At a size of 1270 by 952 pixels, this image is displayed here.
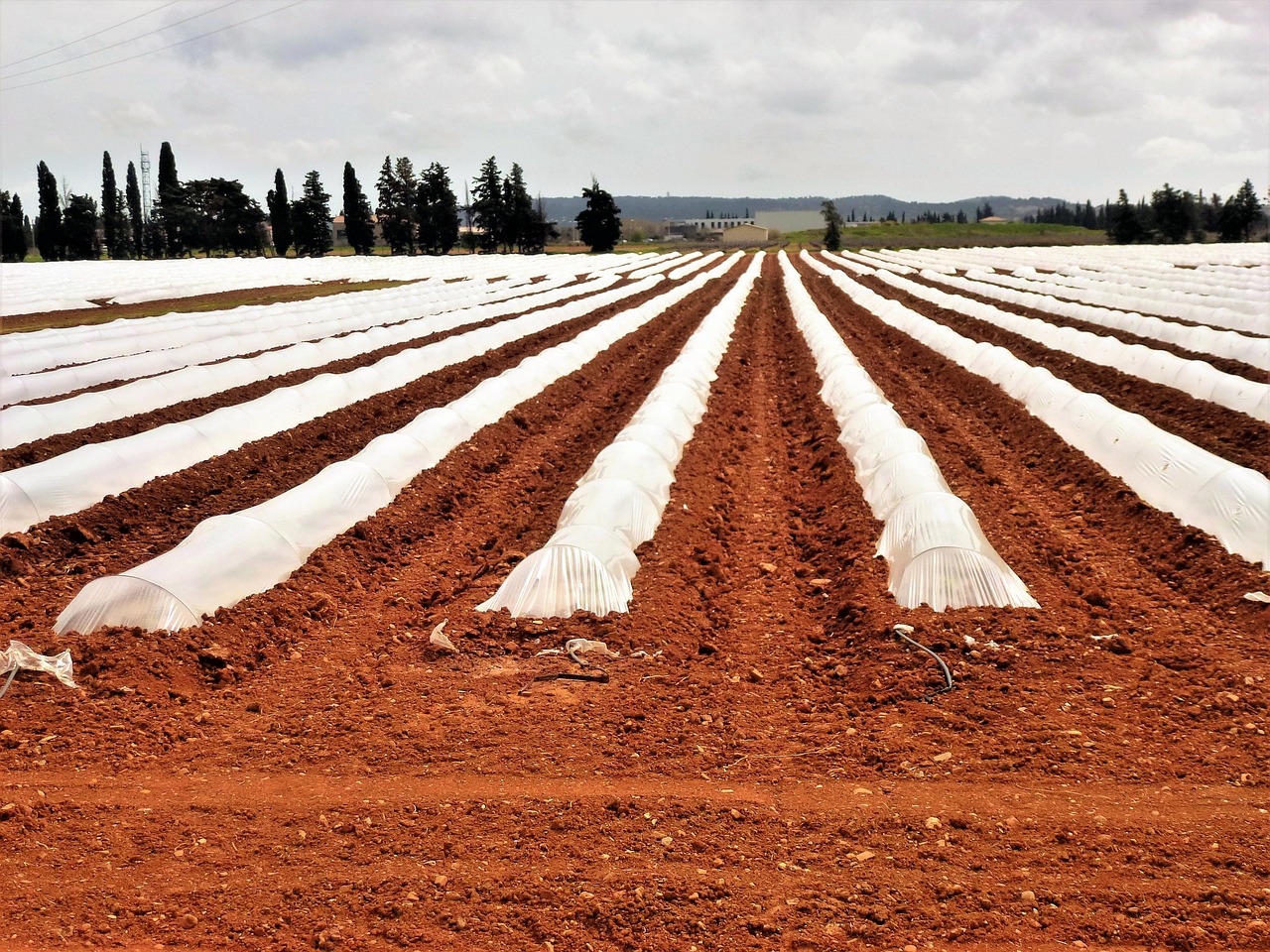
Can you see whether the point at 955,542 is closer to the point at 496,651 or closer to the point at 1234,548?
the point at 1234,548

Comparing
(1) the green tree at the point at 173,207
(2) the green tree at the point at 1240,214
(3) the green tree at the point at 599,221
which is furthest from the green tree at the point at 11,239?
(2) the green tree at the point at 1240,214

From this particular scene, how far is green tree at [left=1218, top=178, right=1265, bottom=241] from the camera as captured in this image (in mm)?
90000

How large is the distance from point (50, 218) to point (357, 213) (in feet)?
86.9

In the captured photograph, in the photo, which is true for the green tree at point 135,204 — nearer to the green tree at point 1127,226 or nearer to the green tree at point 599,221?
the green tree at point 599,221

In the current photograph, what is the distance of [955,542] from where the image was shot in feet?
22.1

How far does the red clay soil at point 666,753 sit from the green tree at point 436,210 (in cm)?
8265

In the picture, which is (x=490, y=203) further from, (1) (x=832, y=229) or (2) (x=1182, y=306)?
(2) (x=1182, y=306)

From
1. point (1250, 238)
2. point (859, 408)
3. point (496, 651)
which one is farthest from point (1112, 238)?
point (496, 651)

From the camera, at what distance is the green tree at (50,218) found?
78875 mm

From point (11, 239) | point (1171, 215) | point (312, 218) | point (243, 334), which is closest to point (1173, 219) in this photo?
point (1171, 215)

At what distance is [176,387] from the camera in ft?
46.0

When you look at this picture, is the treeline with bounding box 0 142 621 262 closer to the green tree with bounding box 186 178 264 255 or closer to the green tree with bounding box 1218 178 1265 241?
the green tree with bounding box 186 178 264 255

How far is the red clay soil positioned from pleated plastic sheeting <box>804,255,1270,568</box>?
28cm

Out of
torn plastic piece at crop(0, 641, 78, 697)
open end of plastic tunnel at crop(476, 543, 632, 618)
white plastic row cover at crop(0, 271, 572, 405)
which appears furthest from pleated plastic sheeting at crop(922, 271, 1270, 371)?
white plastic row cover at crop(0, 271, 572, 405)
